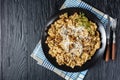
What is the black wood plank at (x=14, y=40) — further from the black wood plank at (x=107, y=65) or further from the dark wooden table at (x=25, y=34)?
the black wood plank at (x=107, y=65)

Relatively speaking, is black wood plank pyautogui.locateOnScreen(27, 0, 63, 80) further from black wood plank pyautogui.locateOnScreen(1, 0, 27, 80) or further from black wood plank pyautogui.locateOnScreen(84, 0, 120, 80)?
black wood plank pyautogui.locateOnScreen(84, 0, 120, 80)

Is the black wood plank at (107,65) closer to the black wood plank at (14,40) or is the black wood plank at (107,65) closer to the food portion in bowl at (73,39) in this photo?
the food portion in bowl at (73,39)

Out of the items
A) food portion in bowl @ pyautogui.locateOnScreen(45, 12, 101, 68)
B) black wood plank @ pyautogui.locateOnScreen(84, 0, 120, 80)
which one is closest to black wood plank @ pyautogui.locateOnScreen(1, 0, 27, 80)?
food portion in bowl @ pyautogui.locateOnScreen(45, 12, 101, 68)

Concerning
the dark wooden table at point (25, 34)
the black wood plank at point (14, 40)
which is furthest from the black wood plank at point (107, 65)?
the black wood plank at point (14, 40)

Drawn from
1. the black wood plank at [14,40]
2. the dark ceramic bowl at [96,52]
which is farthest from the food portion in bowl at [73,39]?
the black wood plank at [14,40]

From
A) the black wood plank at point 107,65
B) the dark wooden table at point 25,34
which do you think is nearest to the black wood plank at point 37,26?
the dark wooden table at point 25,34
